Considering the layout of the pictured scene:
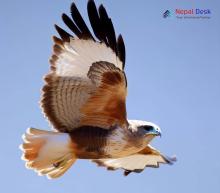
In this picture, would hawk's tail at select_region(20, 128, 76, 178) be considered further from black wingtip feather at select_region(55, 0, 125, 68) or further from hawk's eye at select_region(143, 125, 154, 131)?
black wingtip feather at select_region(55, 0, 125, 68)

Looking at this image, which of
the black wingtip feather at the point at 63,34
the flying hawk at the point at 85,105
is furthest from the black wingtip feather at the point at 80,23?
the black wingtip feather at the point at 63,34

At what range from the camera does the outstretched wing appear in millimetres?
8938

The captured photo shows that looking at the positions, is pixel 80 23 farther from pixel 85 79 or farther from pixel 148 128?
pixel 148 128

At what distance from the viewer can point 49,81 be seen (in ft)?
24.9

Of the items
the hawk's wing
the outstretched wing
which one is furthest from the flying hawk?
the outstretched wing

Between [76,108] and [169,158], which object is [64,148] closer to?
[76,108]

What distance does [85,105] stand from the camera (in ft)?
25.1

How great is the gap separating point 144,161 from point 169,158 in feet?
1.22

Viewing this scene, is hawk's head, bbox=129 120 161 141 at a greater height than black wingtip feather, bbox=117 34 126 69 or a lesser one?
lesser

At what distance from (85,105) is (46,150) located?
2.42 ft

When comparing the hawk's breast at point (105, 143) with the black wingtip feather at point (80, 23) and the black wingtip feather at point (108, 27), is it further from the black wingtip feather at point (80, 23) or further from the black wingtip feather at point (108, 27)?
the black wingtip feather at point (80, 23)

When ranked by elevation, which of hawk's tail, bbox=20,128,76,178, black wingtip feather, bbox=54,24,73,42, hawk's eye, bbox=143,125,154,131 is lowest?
hawk's tail, bbox=20,128,76,178

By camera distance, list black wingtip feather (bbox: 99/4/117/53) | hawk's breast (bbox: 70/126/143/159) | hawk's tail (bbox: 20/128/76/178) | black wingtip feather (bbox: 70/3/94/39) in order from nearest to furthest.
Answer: black wingtip feather (bbox: 99/4/117/53) → black wingtip feather (bbox: 70/3/94/39) → hawk's breast (bbox: 70/126/143/159) → hawk's tail (bbox: 20/128/76/178)

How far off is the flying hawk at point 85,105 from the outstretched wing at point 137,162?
1303 mm
